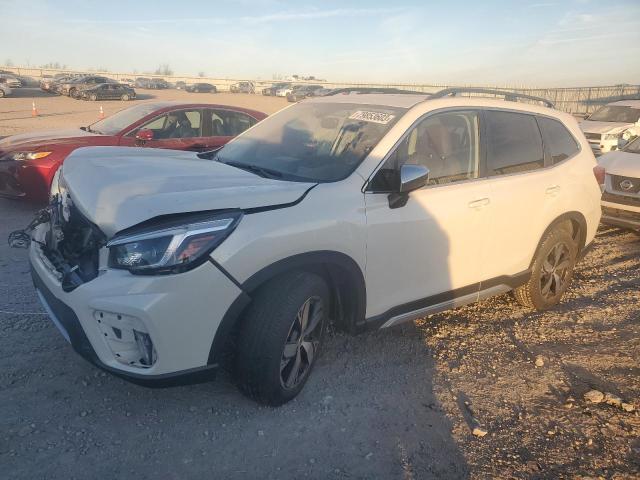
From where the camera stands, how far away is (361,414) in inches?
122

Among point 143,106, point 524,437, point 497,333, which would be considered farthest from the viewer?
point 143,106

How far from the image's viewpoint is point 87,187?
3.06 meters

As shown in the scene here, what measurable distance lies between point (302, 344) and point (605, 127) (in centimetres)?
1253

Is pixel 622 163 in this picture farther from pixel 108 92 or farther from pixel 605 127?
pixel 108 92

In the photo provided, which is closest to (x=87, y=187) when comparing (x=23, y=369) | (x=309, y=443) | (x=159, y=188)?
(x=159, y=188)

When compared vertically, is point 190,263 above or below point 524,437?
above

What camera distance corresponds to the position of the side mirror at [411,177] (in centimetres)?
317

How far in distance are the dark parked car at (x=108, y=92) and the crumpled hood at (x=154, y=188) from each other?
1479 inches

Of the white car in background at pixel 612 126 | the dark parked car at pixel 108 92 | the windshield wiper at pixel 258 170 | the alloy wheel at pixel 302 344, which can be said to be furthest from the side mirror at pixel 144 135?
the dark parked car at pixel 108 92

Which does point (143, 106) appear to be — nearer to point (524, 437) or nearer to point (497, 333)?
point (497, 333)

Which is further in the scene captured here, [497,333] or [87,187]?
[497,333]

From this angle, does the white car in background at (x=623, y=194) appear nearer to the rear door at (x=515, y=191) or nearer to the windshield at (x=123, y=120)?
the rear door at (x=515, y=191)

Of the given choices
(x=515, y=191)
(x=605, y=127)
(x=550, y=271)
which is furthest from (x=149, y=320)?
(x=605, y=127)

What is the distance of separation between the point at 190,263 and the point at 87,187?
101cm
